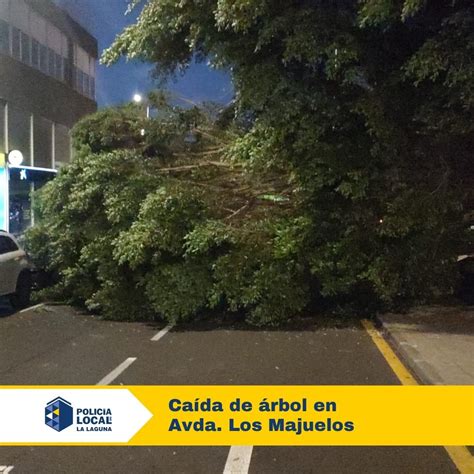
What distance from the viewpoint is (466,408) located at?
→ 5414mm

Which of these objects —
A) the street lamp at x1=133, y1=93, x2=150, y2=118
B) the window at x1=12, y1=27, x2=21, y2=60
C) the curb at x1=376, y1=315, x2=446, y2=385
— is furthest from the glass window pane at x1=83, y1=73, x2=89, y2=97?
the curb at x1=376, y1=315, x2=446, y2=385

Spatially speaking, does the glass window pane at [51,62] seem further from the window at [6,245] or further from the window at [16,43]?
the window at [6,245]

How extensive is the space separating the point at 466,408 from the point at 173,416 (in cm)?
219

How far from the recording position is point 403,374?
7.97m

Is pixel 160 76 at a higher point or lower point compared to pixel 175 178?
higher

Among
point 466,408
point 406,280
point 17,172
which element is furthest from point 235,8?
point 17,172

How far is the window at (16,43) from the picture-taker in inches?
989

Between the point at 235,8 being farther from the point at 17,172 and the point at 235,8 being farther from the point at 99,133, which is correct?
the point at 17,172

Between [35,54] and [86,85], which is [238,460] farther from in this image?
[86,85]

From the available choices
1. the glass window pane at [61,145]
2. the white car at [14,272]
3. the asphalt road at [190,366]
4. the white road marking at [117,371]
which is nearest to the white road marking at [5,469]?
the asphalt road at [190,366]

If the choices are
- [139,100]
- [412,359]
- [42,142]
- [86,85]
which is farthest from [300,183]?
[86,85]

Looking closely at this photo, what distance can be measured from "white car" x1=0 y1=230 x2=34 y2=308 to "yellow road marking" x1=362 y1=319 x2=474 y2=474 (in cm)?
635

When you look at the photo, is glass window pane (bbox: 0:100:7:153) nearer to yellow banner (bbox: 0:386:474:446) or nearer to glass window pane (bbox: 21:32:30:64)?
glass window pane (bbox: 21:32:30:64)

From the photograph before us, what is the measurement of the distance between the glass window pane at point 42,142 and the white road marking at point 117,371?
19.9 m
